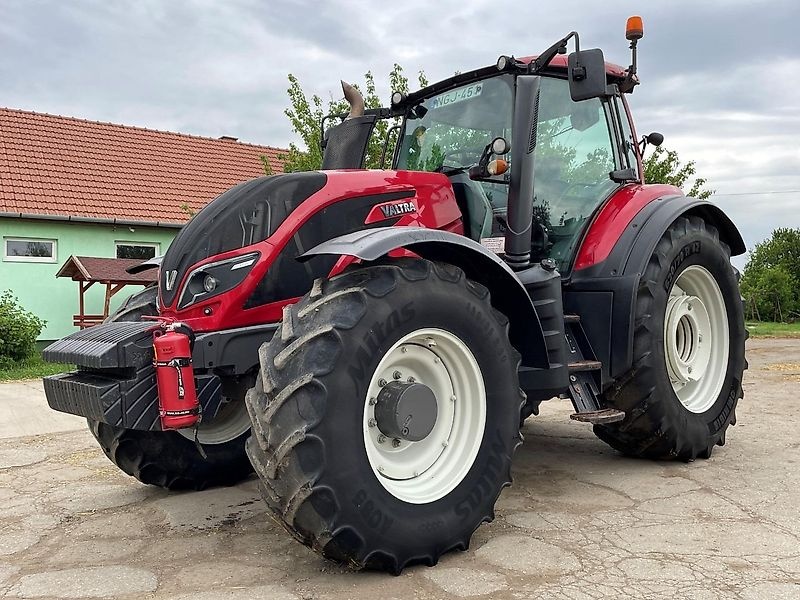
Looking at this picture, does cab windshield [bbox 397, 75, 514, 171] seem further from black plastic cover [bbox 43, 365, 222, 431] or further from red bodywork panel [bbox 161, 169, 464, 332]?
black plastic cover [bbox 43, 365, 222, 431]

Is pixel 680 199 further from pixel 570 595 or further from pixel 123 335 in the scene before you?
pixel 123 335

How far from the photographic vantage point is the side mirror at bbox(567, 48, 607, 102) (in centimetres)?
388

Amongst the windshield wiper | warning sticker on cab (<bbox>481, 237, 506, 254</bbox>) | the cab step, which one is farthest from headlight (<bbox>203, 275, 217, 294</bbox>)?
the cab step

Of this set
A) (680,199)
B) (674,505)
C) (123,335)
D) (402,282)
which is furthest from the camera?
(680,199)

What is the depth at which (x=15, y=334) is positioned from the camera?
12477 mm

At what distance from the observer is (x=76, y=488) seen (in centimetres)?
462

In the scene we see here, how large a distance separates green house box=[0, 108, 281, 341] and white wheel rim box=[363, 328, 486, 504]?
36.4ft

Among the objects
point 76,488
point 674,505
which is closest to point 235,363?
point 76,488

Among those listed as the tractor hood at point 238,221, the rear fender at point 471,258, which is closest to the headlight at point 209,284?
the tractor hood at point 238,221

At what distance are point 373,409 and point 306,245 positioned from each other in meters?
0.89

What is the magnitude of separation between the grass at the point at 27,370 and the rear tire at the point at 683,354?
Result: 26.3ft

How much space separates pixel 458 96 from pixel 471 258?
158cm

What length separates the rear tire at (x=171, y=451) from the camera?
13.3 ft

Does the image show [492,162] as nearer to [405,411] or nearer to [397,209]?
[397,209]
